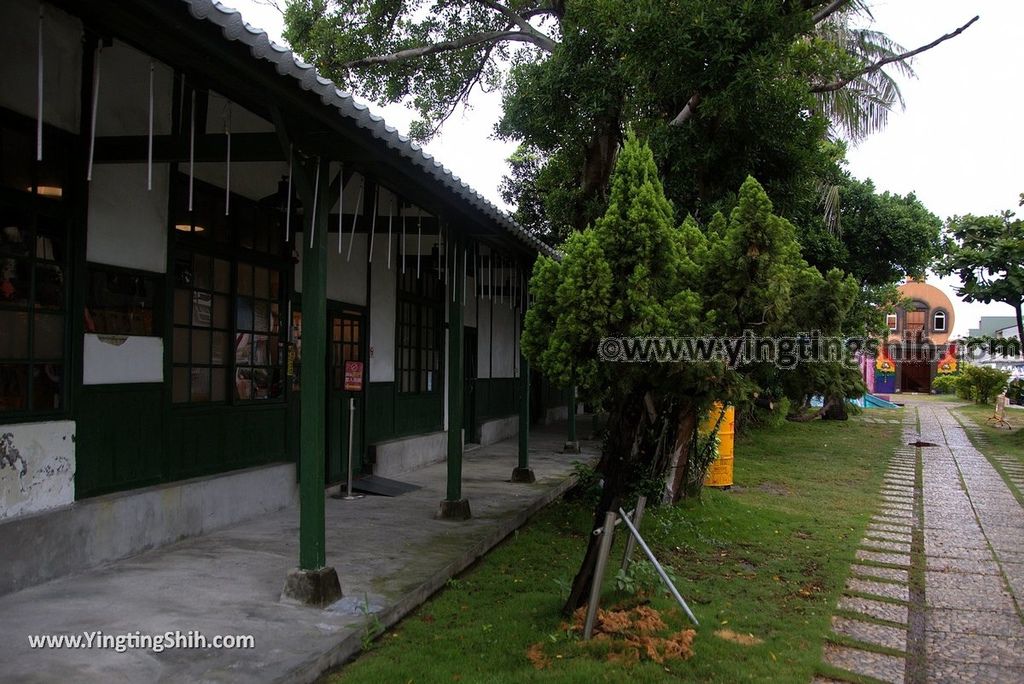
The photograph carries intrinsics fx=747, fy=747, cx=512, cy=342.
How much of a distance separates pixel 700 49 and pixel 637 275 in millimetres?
5273

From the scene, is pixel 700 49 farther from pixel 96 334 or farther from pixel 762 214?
pixel 96 334

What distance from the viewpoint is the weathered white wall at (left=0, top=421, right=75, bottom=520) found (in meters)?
4.54

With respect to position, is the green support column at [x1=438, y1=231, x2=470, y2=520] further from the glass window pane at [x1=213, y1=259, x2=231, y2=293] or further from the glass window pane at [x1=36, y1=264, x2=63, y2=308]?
the glass window pane at [x1=36, y1=264, x2=63, y2=308]

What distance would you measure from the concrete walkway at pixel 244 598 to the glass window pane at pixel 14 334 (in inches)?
48.0

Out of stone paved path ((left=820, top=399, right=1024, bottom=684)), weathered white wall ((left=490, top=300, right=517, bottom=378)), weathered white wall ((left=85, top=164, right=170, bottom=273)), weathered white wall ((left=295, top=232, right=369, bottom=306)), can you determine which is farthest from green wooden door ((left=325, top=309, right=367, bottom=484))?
weathered white wall ((left=490, top=300, right=517, bottom=378))

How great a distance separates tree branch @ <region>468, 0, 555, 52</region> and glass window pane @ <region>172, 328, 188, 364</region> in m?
7.69

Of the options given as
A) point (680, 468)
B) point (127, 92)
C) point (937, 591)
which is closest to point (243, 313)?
point (127, 92)

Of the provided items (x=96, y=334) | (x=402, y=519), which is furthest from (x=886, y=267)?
(x=96, y=334)

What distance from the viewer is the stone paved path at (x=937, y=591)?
451cm

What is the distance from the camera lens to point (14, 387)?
471cm

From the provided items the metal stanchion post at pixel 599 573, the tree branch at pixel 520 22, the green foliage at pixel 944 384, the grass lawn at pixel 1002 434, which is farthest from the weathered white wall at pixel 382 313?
the green foliage at pixel 944 384

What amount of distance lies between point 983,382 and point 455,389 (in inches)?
1341

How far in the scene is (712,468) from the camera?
1052 cm

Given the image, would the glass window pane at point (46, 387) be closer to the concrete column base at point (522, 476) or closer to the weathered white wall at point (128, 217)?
the weathered white wall at point (128, 217)
